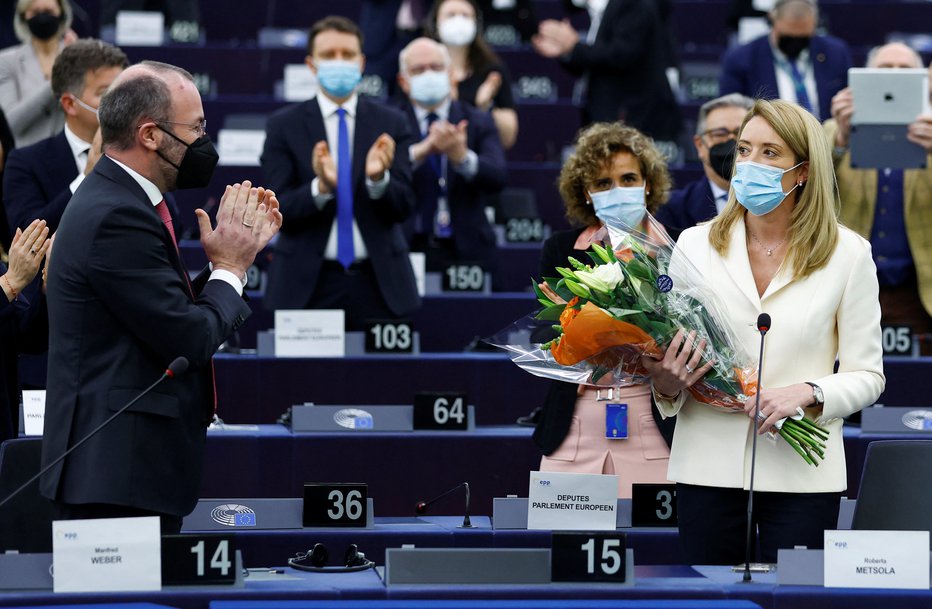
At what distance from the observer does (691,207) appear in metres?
5.26

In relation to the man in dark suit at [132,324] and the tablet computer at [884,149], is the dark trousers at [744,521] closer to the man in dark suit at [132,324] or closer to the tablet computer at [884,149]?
the man in dark suit at [132,324]

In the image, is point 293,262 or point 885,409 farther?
point 293,262

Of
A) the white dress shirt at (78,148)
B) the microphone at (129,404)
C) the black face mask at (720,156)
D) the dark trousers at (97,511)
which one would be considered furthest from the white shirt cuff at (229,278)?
the black face mask at (720,156)

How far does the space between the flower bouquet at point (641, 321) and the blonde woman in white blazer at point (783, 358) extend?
43mm

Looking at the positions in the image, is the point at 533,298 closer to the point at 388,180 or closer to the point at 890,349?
the point at 388,180

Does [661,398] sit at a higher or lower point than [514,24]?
lower

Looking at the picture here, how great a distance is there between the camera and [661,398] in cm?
312

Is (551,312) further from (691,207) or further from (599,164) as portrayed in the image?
(691,207)

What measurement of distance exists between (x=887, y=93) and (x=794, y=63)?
52.7 inches

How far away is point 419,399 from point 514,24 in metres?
4.52

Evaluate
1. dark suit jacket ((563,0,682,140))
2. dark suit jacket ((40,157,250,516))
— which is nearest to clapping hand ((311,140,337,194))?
dark suit jacket ((40,157,250,516))

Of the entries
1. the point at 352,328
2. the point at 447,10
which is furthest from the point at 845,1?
the point at 352,328

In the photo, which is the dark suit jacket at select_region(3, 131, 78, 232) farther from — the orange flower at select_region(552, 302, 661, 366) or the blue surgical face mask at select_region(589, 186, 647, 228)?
the orange flower at select_region(552, 302, 661, 366)

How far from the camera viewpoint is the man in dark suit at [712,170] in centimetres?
520
